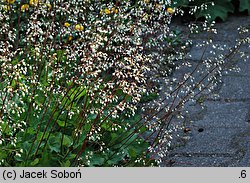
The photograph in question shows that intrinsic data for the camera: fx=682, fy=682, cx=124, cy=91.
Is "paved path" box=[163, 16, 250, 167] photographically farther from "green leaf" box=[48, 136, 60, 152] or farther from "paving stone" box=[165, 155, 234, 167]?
"green leaf" box=[48, 136, 60, 152]

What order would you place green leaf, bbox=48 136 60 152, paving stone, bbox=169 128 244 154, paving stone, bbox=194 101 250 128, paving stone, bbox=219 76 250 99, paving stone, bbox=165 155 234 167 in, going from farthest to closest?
paving stone, bbox=219 76 250 99 → paving stone, bbox=194 101 250 128 → paving stone, bbox=169 128 244 154 → paving stone, bbox=165 155 234 167 → green leaf, bbox=48 136 60 152

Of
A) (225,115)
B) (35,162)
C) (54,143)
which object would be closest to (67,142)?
(54,143)

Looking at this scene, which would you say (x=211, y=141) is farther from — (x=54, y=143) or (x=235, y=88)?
(x=54, y=143)

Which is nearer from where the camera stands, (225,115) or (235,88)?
(225,115)

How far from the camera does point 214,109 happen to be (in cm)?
450

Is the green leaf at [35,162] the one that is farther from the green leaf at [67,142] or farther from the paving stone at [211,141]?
the paving stone at [211,141]

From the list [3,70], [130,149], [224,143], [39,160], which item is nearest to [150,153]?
[130,149]

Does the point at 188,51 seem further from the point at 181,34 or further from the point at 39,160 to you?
the point at 39,160

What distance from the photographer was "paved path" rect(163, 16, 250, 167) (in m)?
3.88

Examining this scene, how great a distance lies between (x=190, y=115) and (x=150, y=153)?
680 mm

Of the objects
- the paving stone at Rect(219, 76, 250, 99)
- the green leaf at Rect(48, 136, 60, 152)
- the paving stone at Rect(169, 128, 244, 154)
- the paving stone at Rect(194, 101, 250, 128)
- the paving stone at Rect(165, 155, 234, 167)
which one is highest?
the paving stone at Rect(219, 76, 250, 99)

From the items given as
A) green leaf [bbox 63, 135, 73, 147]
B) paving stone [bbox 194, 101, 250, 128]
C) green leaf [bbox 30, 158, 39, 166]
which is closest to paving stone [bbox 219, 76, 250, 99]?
paving stone [bbox 194, 101, 250, 128]

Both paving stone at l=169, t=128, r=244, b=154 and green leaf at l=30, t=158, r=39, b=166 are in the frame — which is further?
paving stone at l=169, t=128, r=244, b=154

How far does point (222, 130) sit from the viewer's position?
4215mm
